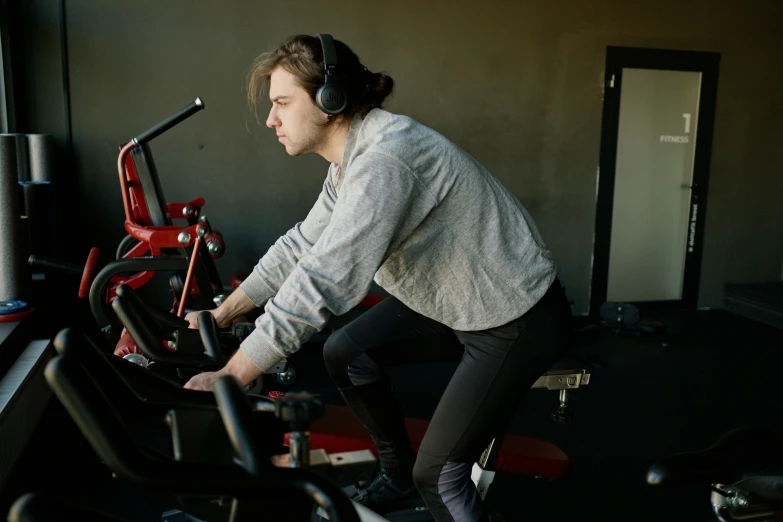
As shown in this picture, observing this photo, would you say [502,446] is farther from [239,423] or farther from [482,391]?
Answer: [239,423]

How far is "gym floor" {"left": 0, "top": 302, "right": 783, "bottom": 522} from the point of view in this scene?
2.51 meters

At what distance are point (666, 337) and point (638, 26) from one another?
223 cm

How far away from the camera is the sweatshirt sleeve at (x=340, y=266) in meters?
1.29

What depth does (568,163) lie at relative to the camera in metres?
5.10

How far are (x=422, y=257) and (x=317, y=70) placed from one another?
18.5 inches

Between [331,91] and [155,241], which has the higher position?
[331,91]

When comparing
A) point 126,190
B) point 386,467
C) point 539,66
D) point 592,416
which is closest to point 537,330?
point 386,467

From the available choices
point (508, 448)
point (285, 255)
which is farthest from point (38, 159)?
point (508, 448)

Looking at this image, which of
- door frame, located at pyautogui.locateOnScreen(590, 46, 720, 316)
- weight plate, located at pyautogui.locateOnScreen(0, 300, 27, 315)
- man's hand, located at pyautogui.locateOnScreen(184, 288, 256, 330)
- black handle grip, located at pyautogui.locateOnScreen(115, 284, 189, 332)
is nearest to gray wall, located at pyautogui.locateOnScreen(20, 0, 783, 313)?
door frame, located at pyautogui.locateOnScreen(590, 46, 720, 316)

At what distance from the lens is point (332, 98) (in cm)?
149

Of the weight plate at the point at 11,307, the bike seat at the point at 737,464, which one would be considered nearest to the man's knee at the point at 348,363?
the bike seat at the point at 737,464

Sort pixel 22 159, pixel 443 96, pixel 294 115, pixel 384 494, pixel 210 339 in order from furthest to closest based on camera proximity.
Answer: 1. pixel 443 96
2. pixel 22 159
3. pixel 384 494
4. pixel 294 115
5. pixel 210 339

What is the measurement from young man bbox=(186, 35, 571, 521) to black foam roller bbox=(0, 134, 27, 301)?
1.63m

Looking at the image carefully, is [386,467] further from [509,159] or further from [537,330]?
[509,159]
